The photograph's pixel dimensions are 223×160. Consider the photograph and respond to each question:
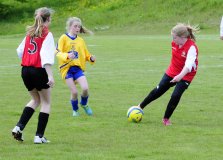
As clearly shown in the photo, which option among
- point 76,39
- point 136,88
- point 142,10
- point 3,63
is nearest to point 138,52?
point 3,63

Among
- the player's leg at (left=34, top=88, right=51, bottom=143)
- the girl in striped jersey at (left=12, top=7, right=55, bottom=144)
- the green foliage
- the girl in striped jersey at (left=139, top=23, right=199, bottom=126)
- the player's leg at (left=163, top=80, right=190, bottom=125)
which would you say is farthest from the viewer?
the green foliage

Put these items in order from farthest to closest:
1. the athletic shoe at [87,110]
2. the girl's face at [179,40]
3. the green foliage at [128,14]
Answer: the green foliage at [128,14] < the athletic shoe at [87,110] < the girl's face at [179,40]

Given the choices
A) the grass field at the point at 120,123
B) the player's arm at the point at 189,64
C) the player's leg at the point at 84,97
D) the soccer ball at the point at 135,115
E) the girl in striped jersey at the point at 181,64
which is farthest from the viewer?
the player's leg at the point at 84,97

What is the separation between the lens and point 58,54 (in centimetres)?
1018

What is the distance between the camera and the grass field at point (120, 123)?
25.7ft

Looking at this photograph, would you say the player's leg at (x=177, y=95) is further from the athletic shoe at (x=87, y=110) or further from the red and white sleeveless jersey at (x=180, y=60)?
the athletic shoe at (x=87, y=110)

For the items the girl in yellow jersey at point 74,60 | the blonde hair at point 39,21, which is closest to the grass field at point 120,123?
the girl in yellow jersey at point 74,60

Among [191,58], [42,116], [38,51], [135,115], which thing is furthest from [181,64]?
[38,51]

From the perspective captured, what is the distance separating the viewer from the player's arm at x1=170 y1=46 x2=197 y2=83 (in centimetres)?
949

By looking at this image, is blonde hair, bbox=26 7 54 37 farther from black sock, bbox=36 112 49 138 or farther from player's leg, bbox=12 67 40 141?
black sock, bbox=36 112 49 138

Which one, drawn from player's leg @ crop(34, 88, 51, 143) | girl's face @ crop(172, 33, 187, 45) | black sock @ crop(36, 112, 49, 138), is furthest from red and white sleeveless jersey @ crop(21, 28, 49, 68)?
girl's face @ crop(172, 33, 187, 45)

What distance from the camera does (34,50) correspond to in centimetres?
814

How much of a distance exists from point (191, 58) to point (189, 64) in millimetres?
149

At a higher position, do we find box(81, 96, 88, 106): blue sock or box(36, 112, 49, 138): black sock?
box(36, 112, 49, 138): black sock
